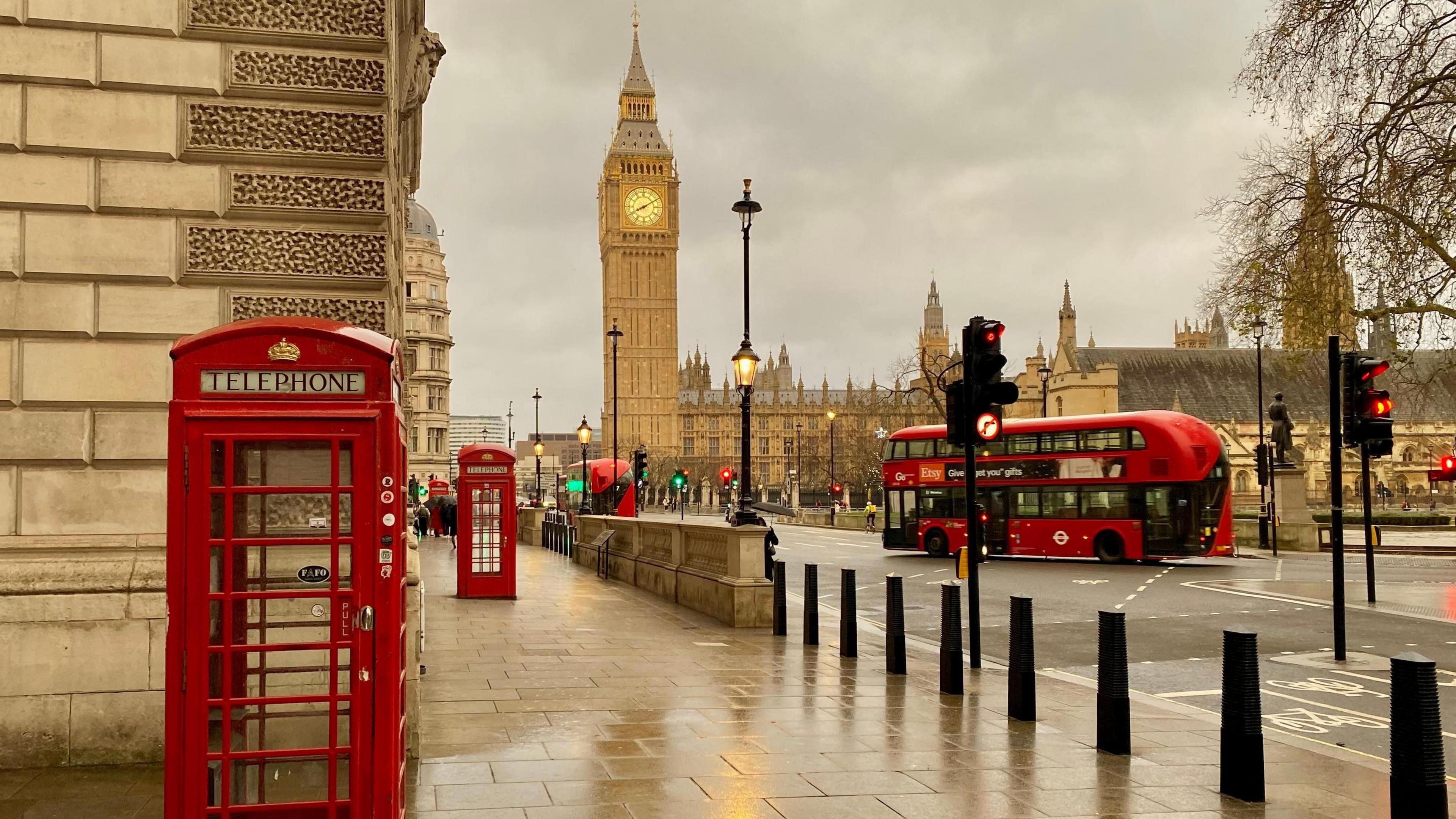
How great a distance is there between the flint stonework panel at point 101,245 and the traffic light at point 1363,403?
40.6ft

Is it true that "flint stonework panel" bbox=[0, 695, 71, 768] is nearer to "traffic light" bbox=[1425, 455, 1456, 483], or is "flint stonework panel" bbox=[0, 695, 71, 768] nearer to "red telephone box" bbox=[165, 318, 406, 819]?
"red telephone box" bbox=[165, 318, 406, 819]

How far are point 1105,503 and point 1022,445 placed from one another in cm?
249

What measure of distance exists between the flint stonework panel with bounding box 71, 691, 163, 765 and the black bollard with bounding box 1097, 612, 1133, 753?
5989 mm

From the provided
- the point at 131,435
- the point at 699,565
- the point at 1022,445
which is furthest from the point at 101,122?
the point at 1022,445

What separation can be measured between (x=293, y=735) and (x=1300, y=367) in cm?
2265

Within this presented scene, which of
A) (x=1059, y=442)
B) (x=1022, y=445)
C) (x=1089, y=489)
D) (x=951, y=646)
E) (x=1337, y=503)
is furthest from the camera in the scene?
(x=1022, y=445)

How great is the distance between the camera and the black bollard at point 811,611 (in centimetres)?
1312

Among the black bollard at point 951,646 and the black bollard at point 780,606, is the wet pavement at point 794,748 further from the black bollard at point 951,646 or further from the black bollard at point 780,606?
the black bollard at point 780,606

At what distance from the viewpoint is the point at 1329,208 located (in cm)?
1797

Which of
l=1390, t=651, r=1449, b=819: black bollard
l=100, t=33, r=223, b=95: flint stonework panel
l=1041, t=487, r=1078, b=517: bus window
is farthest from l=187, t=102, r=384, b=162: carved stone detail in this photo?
l=1041, t=487, r=1078, b=517: bus window

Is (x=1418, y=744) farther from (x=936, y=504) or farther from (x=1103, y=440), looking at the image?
(x=936, y=504)

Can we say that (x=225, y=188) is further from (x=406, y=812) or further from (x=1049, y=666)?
(x=1049, y=666)

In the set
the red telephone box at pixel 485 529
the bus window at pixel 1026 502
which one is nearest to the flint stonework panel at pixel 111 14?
the red telephone box at pixel 485 529

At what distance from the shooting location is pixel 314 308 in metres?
7.84
